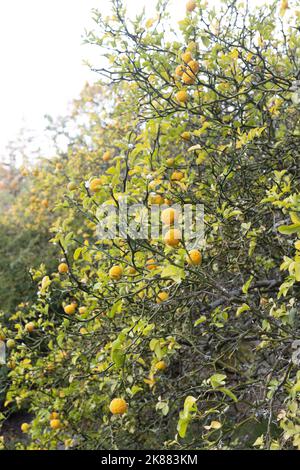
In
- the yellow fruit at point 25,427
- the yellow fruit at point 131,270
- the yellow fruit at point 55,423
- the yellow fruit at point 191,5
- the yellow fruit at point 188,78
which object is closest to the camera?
the yellow fruit at point 131,270

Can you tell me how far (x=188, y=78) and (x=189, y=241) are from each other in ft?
1.92

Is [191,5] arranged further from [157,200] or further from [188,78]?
[157,200]

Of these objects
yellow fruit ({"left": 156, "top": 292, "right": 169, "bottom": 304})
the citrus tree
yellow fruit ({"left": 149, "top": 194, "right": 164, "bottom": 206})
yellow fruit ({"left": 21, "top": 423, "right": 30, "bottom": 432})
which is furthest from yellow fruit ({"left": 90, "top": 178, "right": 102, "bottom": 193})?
yellow fruit ({"left": 21, "top": 423, "right": 30, "bottom": 432})

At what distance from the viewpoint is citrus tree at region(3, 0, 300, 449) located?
4.46 feet

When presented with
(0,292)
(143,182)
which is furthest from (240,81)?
(0,292)

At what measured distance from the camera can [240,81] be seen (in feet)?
5.77

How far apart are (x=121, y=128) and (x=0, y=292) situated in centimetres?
237

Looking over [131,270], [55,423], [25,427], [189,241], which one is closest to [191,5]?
[189,241]

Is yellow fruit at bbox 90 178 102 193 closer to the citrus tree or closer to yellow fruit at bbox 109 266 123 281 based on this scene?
the citrus tree

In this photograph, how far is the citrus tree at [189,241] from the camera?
1.36 meters

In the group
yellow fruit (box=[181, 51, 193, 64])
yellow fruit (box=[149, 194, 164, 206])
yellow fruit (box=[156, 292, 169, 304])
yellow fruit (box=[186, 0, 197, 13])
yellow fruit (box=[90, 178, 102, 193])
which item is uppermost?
yellow fruit (box=[186, 0, 197, 13])

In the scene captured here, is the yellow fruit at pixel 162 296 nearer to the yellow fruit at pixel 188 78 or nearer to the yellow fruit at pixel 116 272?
the yellow fruit at pixel 116 272

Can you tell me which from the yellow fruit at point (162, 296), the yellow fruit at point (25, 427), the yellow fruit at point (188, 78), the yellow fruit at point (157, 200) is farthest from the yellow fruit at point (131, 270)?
the yellow fruit at point (25, 427)
